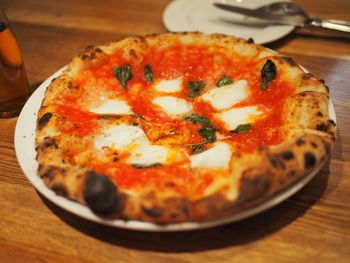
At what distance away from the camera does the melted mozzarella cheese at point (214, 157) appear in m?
1.55

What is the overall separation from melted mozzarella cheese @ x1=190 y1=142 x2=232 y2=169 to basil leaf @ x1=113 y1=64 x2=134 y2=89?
75 cm

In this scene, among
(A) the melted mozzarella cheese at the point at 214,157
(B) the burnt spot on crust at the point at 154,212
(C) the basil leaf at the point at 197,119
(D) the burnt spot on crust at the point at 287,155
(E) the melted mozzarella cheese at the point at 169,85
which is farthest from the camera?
(E) the melted mozzarella cheese at the point at 169,85

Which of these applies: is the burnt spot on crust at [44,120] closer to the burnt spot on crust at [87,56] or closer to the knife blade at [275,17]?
the burnt spot on crust at [87,56]

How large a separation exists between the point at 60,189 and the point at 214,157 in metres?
0.61

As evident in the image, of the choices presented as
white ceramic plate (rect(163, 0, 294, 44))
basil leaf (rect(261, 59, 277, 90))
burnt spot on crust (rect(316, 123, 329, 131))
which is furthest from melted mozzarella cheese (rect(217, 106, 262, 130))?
white ceramic plate (rect(163, 0, 294, 44))

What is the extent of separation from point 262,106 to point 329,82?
654 mm

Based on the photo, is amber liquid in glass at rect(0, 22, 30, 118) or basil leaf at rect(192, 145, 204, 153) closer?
basil leaf at rect(192, 145, 204, 153)

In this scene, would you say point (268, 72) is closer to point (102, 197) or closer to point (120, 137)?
point (120, 137)

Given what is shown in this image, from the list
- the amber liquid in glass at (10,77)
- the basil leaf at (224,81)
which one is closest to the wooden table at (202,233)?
the amber liquid in glass at (10,77)

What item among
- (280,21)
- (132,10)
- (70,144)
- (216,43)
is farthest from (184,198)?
(132,10)

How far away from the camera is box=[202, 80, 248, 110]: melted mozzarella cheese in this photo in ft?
6.53

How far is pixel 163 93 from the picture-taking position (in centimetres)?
213

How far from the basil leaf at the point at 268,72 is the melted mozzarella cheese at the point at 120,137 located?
684 mm

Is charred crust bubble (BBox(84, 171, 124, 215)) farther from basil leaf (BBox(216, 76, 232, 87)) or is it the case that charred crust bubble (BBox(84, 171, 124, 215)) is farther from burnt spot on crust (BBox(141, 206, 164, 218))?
basil leaf (BBox(216, 76, 232, 87))
